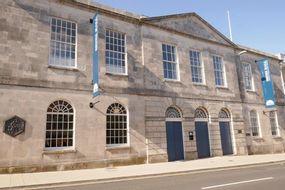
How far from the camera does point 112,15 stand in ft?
48.5

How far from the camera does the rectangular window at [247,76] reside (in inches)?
835

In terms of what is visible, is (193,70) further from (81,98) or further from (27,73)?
(27,73)

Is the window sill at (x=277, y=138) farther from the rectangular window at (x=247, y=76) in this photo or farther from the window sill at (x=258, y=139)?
the rectangular window at (x=247, y=76)

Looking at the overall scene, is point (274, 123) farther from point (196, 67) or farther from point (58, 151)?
point (58, 151)

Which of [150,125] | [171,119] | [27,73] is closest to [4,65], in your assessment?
[27,73]

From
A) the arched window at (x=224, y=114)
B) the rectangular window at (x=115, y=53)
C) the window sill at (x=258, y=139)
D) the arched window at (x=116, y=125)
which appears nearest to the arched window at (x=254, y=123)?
the window sill at (x=258, y=139)

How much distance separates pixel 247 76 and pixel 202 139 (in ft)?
28.1

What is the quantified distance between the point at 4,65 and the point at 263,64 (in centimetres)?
2068

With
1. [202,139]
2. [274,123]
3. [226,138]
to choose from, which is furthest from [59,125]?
[274,123]

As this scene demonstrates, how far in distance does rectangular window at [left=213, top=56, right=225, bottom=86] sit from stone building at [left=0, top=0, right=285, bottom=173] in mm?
84

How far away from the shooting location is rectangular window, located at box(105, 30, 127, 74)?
1426 cm

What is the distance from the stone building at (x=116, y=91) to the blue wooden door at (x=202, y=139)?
7cm

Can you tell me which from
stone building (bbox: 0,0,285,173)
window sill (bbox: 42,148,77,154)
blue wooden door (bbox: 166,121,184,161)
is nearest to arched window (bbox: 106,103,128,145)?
stone building (bbox: 0,0,285,173)

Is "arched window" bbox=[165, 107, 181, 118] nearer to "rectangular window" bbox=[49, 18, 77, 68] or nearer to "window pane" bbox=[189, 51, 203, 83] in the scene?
"window pane" bbox=[189, 51, 203, 83]
